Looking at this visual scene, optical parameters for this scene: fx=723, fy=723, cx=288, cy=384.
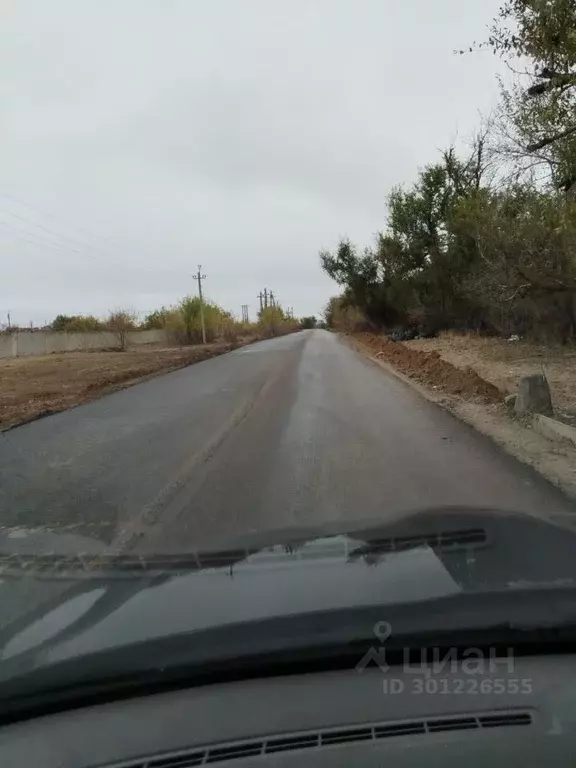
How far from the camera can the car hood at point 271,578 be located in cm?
313

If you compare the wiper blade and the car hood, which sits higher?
the car hood

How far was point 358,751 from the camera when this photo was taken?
2244 mm

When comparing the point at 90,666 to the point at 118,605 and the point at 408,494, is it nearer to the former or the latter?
the point at 118,605

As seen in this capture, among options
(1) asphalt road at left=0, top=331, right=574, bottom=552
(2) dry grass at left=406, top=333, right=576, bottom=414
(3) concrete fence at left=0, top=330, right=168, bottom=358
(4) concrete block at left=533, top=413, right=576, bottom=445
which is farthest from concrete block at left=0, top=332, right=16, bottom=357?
(4) concrete block at left=533, top=413, right=576, bottom=445

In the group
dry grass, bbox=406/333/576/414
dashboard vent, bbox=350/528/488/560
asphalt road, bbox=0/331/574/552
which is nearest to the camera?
dashboard vent, bbox=350/528/488/560

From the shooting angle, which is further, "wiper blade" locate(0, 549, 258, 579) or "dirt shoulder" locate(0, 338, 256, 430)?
"dirt shoulder" locate(0, 338, 256, 430)

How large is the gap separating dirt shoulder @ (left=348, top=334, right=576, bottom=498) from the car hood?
3303 mm

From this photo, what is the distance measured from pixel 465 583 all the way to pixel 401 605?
0.41m

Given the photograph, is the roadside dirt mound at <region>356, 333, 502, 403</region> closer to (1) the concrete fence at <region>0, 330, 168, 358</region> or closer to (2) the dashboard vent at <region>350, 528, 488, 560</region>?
(2) the dashboard vent at <region>350, 528, 488, 560</region>

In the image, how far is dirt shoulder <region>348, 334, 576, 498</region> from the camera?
9148mm

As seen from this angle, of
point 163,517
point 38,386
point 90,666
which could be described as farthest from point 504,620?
point 38,386

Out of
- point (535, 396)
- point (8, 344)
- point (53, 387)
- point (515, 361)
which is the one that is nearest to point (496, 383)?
point (515, 361)

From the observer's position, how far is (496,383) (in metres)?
16.5

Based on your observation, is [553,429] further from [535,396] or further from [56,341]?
[56,341]
